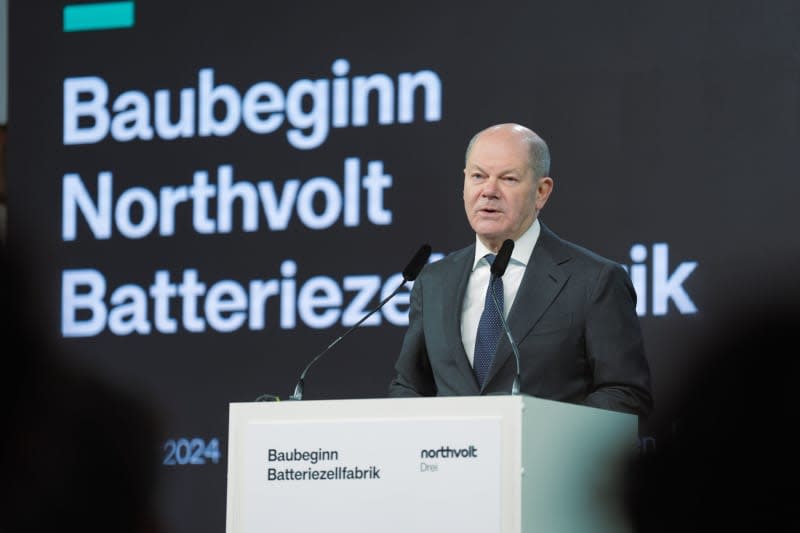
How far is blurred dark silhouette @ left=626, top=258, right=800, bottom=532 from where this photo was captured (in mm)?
1142

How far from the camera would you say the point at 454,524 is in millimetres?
2197

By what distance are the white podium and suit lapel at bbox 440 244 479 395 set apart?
0.40 meters

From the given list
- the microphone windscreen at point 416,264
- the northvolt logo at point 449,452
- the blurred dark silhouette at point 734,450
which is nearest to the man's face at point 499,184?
the microphone windscreen at point 416,264

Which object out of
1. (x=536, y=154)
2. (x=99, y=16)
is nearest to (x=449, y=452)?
(x=536, y=154)

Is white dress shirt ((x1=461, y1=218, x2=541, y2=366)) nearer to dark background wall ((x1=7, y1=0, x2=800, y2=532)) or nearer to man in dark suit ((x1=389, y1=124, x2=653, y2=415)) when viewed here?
man in dark suit ((x1=389, y1=124, x2=653, y2=415))

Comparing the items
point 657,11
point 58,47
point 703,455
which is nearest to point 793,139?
point 657,11

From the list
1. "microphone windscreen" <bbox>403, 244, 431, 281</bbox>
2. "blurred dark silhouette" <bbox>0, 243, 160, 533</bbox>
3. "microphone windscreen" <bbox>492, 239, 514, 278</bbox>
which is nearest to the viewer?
"microphone windscreen" <bbox>492, 239, 514, 278</bbox>

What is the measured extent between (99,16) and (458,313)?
3314 millimetres

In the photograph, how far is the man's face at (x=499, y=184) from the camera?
285 cm

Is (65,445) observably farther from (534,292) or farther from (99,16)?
(534,292)

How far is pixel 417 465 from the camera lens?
7.37 feet

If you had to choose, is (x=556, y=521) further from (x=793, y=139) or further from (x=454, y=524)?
(x=793, y=139)

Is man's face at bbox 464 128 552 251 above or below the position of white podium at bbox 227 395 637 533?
above

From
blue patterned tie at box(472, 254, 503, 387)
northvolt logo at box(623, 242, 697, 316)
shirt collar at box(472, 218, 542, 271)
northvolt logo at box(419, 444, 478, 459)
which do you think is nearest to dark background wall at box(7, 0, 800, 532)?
northvolt logo at box(623, 242, 697, 316)
